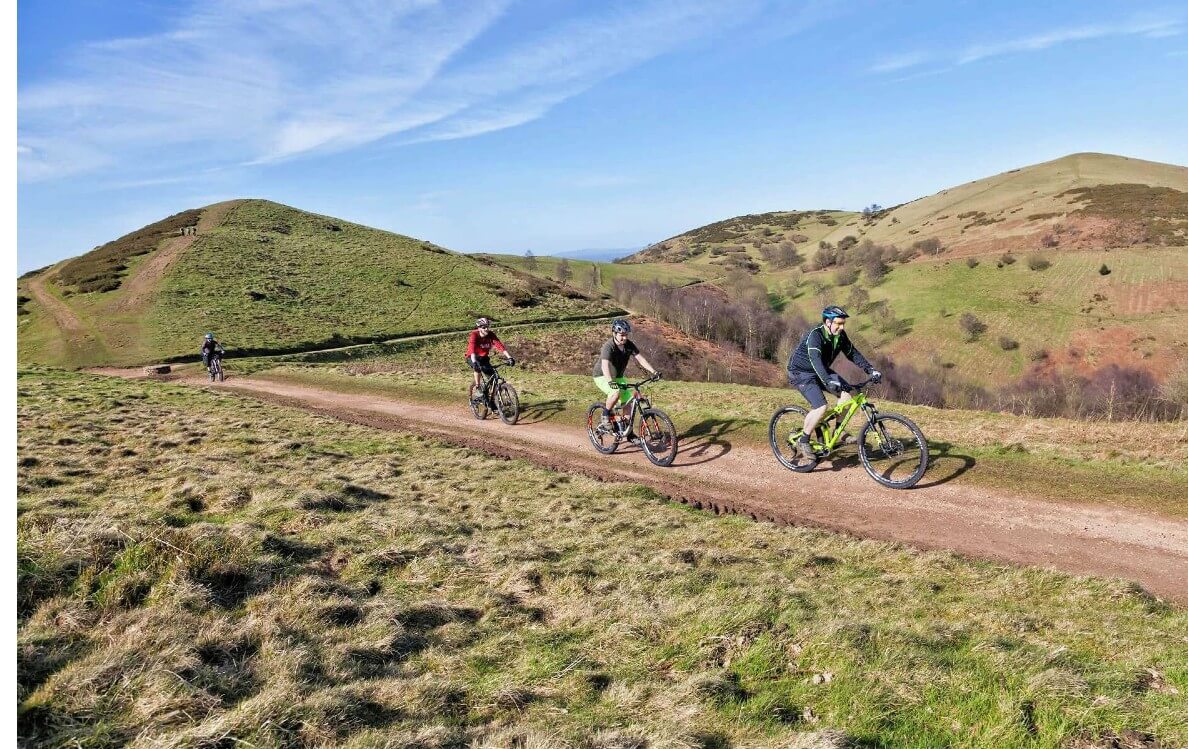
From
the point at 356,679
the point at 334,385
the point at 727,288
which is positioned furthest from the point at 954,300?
the point at 356,679

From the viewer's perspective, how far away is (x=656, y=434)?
13.7 metres

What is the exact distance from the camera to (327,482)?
35.3 ft

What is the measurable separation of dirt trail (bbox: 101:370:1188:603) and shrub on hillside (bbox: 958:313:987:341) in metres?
81.8

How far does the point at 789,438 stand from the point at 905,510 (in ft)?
A: 9.55

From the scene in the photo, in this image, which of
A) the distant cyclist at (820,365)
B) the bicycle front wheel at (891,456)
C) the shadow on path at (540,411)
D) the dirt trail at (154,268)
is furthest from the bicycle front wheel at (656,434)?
the dirt trail at (154,268)

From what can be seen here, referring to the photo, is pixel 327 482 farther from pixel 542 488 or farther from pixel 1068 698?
pixel 1068 698

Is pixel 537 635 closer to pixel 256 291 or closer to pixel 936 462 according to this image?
pixel 936 462

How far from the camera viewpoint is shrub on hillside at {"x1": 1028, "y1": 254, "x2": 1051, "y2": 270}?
9312cm

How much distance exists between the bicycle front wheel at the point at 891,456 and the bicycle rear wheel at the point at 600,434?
5.52 m

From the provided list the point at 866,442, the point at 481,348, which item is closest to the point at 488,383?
the point at 481,348

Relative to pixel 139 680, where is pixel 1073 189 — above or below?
above

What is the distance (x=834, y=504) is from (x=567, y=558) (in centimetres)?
524

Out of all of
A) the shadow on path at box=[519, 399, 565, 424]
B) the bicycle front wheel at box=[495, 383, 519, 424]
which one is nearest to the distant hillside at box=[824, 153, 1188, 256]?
the shadow on path at box=[519, 399, 565, 424]

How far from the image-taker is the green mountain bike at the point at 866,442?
11.0 metres
